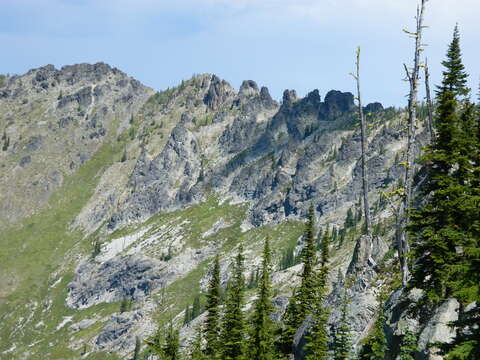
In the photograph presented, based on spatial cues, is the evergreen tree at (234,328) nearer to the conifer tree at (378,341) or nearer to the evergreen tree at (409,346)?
the conifer tree at (378,341)

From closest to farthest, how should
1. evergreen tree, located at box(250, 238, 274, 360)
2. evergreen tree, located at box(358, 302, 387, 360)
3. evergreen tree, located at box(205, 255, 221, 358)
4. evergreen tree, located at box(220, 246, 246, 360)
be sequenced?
1. evergreen tree, located at box(358, 302, 387, 360)
2. evergreen tree, located at box(250, 238, 274, 360)
3. evergreen tree, located at box(220, 246, 246, 360)
4. evergreen tree, located at box(205, 255, 221, 358)

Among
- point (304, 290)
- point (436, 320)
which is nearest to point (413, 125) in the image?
point (436, 320)

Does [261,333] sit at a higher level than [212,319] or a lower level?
higher

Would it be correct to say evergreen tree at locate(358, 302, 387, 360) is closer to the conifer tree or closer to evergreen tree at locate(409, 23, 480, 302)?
the conifer tree

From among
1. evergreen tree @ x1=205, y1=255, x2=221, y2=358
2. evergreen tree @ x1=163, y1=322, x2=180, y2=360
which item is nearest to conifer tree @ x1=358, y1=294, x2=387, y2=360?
evergreen tree @ x1=163, y1=322, x2=180, y2=360

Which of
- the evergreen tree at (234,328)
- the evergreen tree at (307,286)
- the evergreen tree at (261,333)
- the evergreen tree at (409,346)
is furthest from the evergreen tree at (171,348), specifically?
the evergreen tree at (409,346)

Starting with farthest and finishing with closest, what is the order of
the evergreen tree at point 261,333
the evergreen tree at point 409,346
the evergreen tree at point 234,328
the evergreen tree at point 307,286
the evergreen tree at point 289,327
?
the evergreen tree at point 307,286 → the evergreen tree at point 289,327 → the evergreen tree at point 234,328 → the evergreen tree at point 261,333 → the evergreen tree at point 409,346

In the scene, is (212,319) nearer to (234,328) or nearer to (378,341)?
(234,328)

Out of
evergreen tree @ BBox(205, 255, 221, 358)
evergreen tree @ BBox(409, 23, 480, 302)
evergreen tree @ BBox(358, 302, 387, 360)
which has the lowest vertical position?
evergreen tree @ BBox(205, 255, 221, 358)

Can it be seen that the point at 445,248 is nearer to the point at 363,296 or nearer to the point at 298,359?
the point at 363,296

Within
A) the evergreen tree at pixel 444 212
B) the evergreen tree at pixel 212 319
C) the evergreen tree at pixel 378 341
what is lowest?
the evergreen tree at pixel 212 319

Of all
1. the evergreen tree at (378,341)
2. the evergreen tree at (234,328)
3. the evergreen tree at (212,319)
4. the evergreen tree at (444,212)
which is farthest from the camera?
the evergreen tree at (212,319)

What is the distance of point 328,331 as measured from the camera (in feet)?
110

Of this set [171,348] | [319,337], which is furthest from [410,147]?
[171,348]
